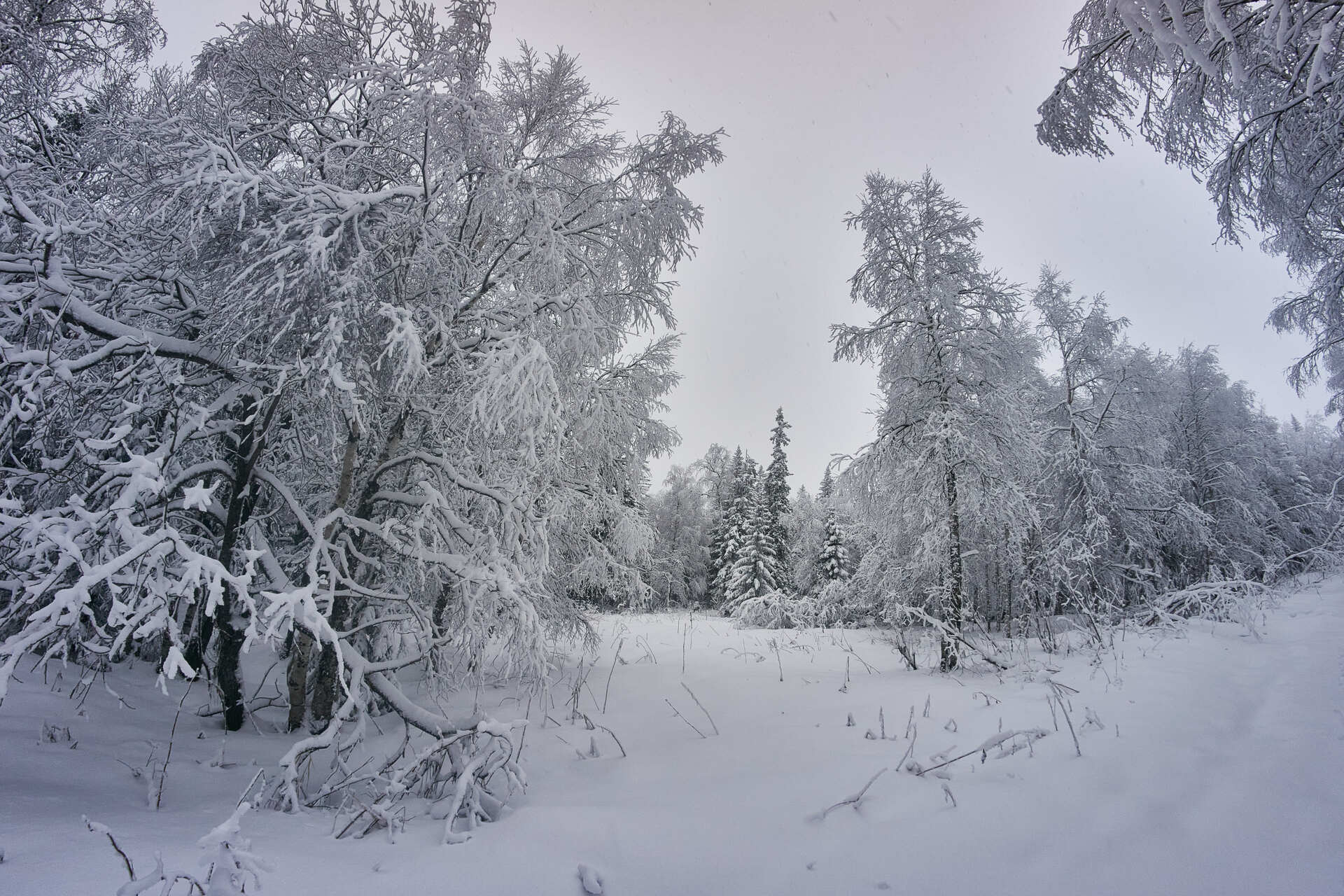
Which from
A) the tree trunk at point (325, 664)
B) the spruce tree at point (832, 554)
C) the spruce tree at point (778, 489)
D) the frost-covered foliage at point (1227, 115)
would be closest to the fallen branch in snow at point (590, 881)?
the tree trunk at point (325, 664)

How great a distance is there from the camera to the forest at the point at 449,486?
268cm

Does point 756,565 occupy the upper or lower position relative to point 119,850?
lower

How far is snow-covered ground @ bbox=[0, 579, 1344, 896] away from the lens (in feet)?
7.29

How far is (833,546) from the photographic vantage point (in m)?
25.2

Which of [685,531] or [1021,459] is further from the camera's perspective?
[685,531]

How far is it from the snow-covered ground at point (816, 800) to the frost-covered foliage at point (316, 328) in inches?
24.3

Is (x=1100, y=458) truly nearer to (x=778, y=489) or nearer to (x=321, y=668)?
(x=778, y=489)

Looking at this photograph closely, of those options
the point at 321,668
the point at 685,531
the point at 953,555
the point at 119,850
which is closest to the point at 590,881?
the point at 119,850

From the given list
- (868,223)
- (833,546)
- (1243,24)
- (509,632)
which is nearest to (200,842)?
(509,632)

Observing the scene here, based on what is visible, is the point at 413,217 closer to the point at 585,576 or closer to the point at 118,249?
the point at 118,249

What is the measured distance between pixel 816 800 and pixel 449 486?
4053 mm

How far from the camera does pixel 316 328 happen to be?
154 inches

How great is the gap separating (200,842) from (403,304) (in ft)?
12.9

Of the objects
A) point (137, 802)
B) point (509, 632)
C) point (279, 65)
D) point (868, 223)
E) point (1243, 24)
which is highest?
point (868, 223)
